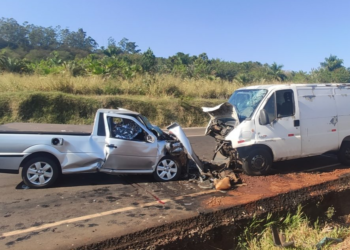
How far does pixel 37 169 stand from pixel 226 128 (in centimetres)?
426

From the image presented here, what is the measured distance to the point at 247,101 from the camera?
24.4ft

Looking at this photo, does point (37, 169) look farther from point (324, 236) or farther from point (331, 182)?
point (331, 182)

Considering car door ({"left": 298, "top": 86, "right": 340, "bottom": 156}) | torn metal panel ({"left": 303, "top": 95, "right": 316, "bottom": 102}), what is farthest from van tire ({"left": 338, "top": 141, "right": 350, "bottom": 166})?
torn metal panel ({"left": 303, "top": 95, "right": 316, "bottom": 102})

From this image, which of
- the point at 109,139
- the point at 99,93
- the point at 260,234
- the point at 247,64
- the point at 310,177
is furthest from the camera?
the point at 247,64

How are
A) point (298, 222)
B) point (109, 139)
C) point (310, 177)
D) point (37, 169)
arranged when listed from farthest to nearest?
1. point (310, 177)
2. point (109, 139)
3. point (37, 169)
4. point (298, 222)

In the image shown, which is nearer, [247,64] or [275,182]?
[275,182]

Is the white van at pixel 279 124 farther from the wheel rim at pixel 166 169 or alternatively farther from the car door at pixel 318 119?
the wheel rim at pixel 166 169

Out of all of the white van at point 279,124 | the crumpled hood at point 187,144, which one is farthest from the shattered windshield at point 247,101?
the crumpled hood at point 187,144

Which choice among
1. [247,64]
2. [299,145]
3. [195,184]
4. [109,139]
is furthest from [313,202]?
[247,64]

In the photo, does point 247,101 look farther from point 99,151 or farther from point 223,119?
point 99,151

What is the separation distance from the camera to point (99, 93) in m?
19.1

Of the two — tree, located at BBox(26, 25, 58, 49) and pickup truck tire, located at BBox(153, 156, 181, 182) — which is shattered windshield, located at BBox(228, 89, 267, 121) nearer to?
pickup truck tire, located at BBox(153, 156, 181, 182)

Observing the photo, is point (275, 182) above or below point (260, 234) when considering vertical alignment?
above

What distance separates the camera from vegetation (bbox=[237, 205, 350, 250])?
4969mm
